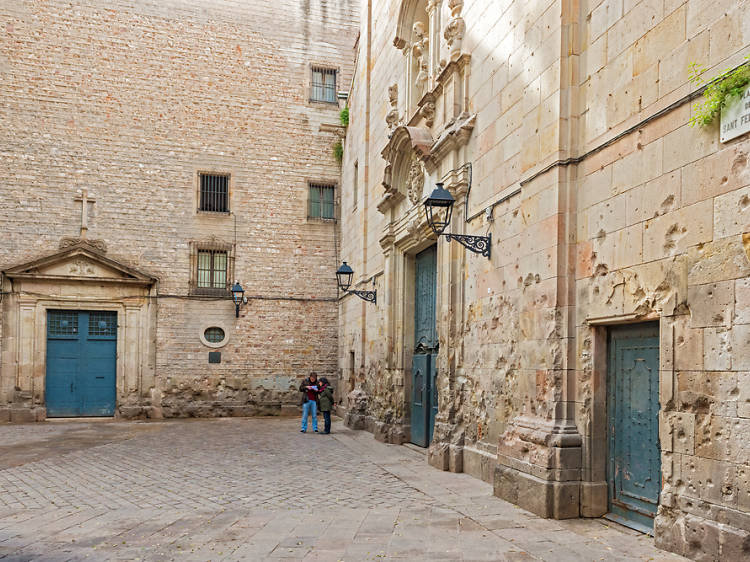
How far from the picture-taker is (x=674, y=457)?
15.7 feet

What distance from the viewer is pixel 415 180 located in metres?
10.9

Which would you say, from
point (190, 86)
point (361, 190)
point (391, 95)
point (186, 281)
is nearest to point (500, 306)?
point (391, 95)

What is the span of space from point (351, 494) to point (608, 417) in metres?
2.88

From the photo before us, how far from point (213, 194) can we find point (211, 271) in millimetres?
2008

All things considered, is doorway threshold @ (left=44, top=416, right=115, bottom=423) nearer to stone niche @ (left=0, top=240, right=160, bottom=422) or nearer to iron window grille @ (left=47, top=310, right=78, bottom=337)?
stone niche @ (left=0, top=240, right=160, bottom=422)

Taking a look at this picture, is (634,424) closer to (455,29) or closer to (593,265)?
(593,265)

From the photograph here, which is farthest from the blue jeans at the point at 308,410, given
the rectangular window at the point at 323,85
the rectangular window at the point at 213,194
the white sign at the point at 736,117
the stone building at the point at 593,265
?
the white sign at the point at 736,117

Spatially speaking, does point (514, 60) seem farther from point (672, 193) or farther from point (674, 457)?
point (674, 457)

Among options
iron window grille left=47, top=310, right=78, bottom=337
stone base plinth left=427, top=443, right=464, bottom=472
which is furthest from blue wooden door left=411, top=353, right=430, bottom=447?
iron window grille left=47, top=310, right=78, bottom=337

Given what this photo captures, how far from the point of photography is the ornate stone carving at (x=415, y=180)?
1077 cm

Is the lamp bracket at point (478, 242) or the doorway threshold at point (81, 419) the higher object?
the lamp bracket at point (478, 242)

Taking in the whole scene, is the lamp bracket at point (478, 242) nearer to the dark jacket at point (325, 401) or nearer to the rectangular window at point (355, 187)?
the dark jacket at point (325, 401)

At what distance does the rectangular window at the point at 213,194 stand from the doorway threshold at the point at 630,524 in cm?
1366

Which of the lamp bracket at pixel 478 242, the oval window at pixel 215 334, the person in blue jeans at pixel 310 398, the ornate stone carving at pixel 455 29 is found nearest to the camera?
the lamp bracket at pixel 478 242
